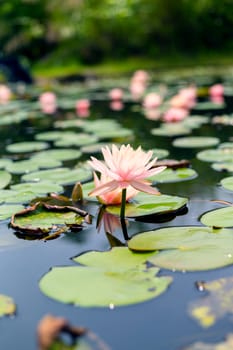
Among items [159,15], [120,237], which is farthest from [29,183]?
[159,15]

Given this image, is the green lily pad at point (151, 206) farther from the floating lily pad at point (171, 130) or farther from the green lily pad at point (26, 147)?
the floating lily pad at point (171, 130)

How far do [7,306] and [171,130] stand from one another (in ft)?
6.62

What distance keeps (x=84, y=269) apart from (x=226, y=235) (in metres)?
0.34

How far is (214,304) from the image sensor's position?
0.78 meters

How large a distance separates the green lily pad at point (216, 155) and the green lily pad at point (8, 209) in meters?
0.85

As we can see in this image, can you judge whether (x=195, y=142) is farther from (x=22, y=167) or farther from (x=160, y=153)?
(x=22, y=167)

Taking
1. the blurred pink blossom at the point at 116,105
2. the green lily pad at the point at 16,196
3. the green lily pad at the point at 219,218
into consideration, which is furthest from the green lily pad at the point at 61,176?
the blurred pink blossom at the point at 116,105

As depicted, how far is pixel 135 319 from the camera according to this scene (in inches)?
30.9

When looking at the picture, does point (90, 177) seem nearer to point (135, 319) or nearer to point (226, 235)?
point (226, 235)

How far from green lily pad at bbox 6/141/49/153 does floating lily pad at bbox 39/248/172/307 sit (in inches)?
58.7

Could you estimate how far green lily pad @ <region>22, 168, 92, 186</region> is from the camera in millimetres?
1695

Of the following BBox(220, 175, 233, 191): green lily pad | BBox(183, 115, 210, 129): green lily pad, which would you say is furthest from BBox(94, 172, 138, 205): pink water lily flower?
BBox(183, 115, 210, 129): green lily pad

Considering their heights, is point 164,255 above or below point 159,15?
below

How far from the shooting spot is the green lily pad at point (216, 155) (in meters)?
1.89
